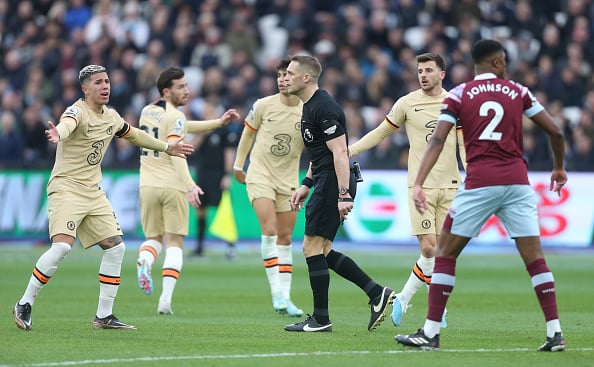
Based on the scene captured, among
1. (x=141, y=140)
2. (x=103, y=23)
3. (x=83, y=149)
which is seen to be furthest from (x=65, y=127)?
→ (x=103, y=23)

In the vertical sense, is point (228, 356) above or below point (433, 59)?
below

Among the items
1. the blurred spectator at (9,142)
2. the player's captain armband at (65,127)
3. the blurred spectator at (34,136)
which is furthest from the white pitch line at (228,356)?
the blurred spectator at (34,136)

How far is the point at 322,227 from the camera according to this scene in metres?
10.9

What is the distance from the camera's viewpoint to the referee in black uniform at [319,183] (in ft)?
35.3

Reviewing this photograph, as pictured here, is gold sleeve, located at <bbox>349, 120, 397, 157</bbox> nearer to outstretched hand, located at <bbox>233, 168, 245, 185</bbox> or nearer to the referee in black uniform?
the referee in black uniform

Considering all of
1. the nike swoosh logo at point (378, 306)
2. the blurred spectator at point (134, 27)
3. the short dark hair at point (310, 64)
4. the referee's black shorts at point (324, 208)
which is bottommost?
the nike swoosh logo at point (378, 306)

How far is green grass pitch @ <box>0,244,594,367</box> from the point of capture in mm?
8805

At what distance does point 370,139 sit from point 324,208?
1.21m

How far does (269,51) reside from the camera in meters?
27.9

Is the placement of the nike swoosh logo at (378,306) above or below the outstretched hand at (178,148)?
below

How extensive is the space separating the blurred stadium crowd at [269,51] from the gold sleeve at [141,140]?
1251 cm

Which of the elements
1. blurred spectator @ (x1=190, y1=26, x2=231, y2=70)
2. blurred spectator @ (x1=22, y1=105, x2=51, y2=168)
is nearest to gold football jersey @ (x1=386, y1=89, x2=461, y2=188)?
blurred spectator @ (x1=22, y1=105, x2=51, y2=168)

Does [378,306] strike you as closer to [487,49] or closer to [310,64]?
[310,64]

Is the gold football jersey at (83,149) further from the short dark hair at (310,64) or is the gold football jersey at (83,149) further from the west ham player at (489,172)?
the west ham player at (489,172)
